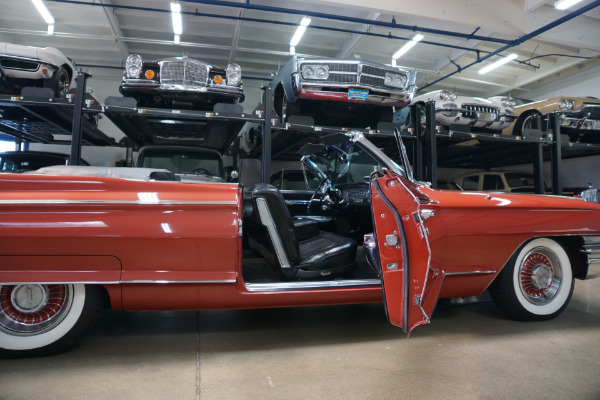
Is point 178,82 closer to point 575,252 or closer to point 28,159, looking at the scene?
point 28,159

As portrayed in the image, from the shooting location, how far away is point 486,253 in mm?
2729

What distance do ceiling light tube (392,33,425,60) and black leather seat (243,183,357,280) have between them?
7.09 meters

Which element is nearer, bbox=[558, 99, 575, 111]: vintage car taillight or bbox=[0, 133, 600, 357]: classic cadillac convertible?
bbox=[0, 133, 600, 357]: classic cadillac convertible

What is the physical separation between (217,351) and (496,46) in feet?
32.8

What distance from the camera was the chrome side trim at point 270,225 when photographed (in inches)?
103

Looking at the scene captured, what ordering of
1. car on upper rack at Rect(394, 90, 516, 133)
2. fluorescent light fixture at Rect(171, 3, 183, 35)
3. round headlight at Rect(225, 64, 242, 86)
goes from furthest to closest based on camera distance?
fluorescent light fixture at Rect(171, 3, 183, 35)
car on upper rack at Rect(394, 90, 516, 133)
round headlight at Rect(225, 64, 242, 86)

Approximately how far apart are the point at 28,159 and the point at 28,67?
2.09 m

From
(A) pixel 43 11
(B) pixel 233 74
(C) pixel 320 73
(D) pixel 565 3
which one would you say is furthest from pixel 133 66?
(D) pixel 565 3

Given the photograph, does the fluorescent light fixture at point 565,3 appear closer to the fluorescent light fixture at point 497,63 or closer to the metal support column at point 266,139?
the fluorescent light fixture at point 497,63

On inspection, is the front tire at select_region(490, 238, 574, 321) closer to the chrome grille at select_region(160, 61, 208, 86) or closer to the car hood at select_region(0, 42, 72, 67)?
the chrome grille at select_region(160, 61, 208, 86)

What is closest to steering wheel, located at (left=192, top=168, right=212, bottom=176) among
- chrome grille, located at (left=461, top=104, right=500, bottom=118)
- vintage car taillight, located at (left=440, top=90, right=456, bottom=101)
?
vintage car taillight, located at (left=440, top=90, right=456, bottom=101)

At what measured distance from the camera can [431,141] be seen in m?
5.29

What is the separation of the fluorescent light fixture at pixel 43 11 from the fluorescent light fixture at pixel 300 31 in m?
5.01

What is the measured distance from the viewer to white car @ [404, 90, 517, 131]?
18.7 feet
